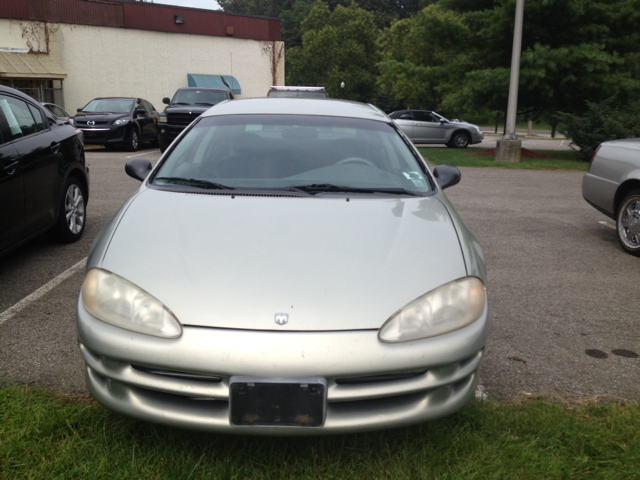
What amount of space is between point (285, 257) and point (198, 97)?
622 inches

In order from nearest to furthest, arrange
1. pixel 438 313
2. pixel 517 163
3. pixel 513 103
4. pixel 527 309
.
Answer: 1. pixel 438 313
2. pixel 527 309
3. pixel 513 103
4. pixel 517 163

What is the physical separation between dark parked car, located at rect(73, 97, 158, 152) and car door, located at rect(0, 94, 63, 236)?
11319 millimetres

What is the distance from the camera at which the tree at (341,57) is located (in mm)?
54062

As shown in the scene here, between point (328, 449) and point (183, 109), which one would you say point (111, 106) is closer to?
point (183, 109)

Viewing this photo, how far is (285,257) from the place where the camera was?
99.8 inches

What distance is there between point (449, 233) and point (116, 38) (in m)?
28.3

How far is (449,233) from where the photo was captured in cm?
284

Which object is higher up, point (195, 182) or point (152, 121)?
point (195, 182)

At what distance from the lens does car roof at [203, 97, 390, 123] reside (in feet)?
13.1

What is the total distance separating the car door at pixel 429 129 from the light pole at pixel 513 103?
18.7 feet

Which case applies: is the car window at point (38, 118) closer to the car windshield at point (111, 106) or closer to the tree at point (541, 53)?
the car windshield at point (111, 106)

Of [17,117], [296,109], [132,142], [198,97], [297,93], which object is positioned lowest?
[132,142]

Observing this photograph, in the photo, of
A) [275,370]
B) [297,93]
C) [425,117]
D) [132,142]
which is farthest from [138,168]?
[425,117]

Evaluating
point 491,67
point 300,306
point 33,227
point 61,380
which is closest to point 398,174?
point 300,306
